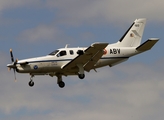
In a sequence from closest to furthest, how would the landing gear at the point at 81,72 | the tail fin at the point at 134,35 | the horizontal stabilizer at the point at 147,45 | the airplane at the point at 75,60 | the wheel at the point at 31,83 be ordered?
the airplane at the point at 75,60 < the landing gear at the point at 81,72 < the wheel at the point at 31,83 < the horizontal stabilizer at the point at 147,45 < the tail fin at the point at 134,35

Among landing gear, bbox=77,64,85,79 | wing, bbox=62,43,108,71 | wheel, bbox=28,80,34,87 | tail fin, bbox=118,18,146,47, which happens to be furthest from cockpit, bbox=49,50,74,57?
tail fin, bbox=118,18,146,47

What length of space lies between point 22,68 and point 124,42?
12.0 meters

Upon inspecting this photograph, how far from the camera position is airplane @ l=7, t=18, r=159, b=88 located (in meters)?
55.4

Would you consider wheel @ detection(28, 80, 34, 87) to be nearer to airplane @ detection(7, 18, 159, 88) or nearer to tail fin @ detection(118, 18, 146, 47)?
airplane @ detection(7, 18, 159, 88)

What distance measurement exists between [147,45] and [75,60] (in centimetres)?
772

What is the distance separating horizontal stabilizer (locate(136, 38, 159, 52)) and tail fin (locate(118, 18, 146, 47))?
203 cm

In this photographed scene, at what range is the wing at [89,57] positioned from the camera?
176ft

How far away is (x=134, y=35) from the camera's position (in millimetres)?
61844

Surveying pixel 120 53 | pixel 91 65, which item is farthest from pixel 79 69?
pixel 120 53

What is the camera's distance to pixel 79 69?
2224 inches

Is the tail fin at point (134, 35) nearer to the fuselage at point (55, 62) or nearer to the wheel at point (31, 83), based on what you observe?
the fuselage at point (55, 62)

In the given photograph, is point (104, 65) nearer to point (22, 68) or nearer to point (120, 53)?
point (120, 53)

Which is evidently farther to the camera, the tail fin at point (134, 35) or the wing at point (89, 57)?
the tail fin at point (134, 35)

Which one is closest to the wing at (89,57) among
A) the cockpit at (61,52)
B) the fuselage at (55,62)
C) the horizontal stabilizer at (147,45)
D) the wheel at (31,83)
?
the fuselage at (55,62)
